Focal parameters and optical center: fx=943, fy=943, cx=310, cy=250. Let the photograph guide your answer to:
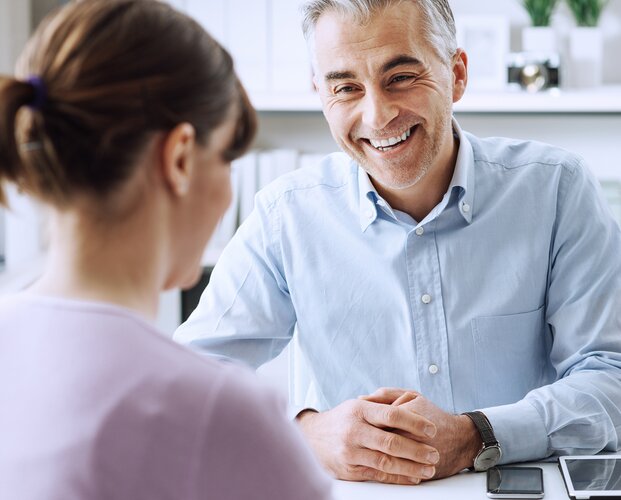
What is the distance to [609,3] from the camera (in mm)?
2879

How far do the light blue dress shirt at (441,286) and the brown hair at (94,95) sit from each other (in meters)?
0.86

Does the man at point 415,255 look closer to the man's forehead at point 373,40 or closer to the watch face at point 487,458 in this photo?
the man's forehead at point 373,40

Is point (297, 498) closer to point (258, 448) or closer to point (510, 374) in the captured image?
point (258, 448)

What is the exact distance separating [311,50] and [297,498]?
1.06 meters

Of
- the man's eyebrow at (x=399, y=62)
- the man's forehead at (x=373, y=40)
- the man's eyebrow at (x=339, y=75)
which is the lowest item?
the man's eyebrow at (x=339, y=75)

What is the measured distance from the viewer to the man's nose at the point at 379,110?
1558 mm

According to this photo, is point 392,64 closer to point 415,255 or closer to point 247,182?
point 415,255

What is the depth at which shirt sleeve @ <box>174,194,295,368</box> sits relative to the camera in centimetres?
161

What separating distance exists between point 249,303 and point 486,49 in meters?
1.56

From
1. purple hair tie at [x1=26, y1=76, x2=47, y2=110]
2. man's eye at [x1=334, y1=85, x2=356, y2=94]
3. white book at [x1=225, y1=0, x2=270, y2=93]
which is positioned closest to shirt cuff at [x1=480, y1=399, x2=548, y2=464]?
man's eye at [x1=334, y1=85, x2=356, y2=94]

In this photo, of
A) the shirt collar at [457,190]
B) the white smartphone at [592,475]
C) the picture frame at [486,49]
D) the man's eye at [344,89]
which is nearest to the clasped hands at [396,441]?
the white smartphone at [592,475]

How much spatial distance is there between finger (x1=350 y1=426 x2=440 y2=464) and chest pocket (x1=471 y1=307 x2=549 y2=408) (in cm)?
32

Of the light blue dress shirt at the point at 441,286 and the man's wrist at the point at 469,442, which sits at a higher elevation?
the light blue dress shirt at the point at 441,286

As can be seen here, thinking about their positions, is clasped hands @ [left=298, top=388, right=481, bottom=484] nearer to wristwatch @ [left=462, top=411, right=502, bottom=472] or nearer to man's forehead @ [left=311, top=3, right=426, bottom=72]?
wristwatch @ [left=462, top=411, right=502, bottom=472]
